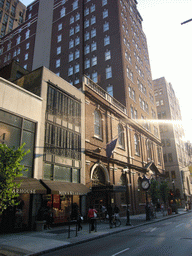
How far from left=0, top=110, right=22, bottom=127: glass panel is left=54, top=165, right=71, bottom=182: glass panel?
17.0ft

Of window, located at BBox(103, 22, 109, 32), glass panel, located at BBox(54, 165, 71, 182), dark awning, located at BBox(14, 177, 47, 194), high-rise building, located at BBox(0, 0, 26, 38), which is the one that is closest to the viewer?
dark awning, located at BBox(14, 177, 47, 194)

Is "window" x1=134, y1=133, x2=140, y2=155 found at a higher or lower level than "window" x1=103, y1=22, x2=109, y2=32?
lower

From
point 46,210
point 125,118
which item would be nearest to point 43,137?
point 46,210

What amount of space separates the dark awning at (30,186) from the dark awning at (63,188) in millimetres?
527

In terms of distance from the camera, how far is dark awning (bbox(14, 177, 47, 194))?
13812 mm

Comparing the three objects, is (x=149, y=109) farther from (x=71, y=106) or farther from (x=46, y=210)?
(x=46, y=210)

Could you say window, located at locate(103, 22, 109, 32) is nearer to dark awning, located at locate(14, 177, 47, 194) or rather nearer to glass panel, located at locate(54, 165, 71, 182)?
glass panel, located at locate(54, 165, 71, 182)

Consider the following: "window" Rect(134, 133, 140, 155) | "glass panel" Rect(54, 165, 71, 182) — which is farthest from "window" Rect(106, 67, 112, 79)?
"glass panel" Rect(54, 165, 71, 182)

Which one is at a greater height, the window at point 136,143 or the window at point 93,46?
the window at point 93,46

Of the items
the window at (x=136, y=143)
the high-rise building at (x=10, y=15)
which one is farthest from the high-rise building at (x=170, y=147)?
the high-rise building at (x=10, y=15)

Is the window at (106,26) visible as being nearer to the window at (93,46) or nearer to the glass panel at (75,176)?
the window at (93,46)

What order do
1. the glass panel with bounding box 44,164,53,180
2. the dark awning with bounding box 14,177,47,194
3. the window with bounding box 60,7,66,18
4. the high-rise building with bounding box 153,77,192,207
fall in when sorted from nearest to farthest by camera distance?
the dark awning with bounding box 14,177,47,194 < the glass panel with bounding box 44,164,53,180 < the window with bounding box 60,7,66,18 < the high-rise building with bounding box 153,77,192,207

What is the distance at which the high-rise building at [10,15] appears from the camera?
82.6 m

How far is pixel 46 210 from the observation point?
15531 mm
